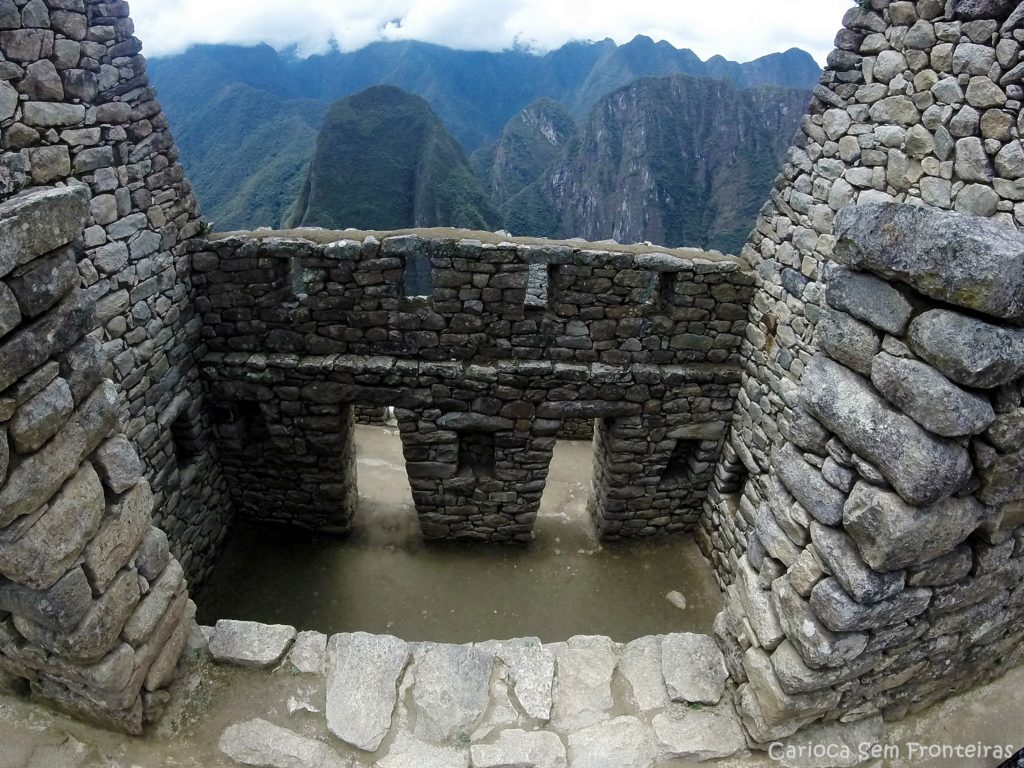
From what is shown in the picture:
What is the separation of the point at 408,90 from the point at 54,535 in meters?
126

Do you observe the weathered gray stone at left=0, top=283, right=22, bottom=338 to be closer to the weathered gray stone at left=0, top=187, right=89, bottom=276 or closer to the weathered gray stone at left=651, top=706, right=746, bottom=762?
the weathered gray stone at left=0, top=187, right=89, bottom=276

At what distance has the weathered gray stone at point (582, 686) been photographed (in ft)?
12.1

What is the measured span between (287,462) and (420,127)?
183 ft

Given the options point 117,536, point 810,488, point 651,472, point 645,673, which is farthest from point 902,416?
point 651,472

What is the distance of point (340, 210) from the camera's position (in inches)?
1811

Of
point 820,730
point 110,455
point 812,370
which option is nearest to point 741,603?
point 820,730

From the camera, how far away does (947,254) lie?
2.14 metres

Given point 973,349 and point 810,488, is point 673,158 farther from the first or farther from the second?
point 973,349

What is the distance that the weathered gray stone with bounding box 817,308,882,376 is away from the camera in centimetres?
256

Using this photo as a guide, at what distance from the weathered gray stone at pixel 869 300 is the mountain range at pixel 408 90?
45.3 m

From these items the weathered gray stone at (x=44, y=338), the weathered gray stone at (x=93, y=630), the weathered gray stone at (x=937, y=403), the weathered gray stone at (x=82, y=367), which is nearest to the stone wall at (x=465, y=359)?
the weathered gray stone at (x=82, y=367)

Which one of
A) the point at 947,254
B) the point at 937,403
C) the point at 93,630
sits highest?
the point at 947,254

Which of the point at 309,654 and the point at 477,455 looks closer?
the point at 309,654

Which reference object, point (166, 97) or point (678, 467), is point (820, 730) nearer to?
point (678, 467)
